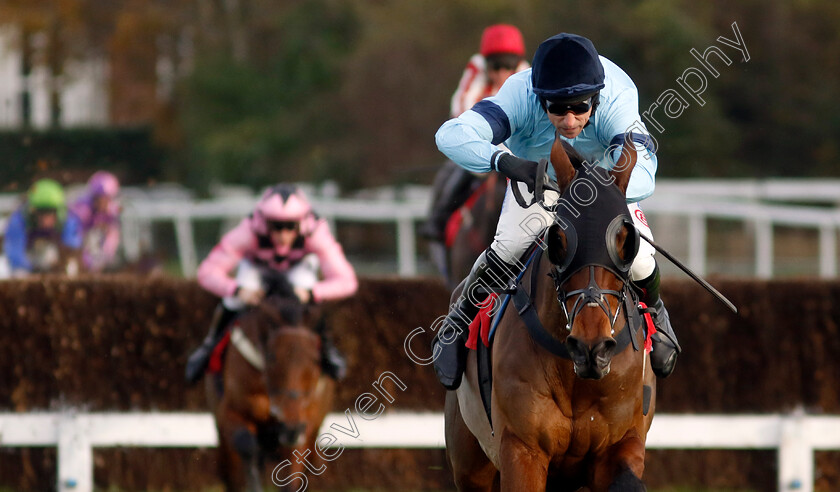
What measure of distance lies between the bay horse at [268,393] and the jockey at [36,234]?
405 centimetres

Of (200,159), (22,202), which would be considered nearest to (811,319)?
(22,202)

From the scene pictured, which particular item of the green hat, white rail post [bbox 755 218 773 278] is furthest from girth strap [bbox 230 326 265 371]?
white rail post [bbox 755 218 773 278]

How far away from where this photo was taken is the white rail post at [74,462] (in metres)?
6.60

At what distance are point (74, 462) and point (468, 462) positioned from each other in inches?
115

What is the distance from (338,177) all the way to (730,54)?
6432mm

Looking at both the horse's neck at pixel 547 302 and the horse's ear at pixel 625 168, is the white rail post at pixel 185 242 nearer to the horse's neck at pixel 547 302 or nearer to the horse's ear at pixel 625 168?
the horse's neck at pixel 547 302

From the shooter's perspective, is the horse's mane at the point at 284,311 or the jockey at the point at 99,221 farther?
the jockey at the point at 99,221

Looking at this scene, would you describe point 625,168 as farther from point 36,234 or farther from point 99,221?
point 99,221

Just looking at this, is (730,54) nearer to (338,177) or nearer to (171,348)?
(338,177)

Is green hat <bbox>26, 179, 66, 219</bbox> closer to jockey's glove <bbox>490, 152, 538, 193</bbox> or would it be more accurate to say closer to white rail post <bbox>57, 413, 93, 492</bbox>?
white rail post <bbox>57, 413, 93, 492</bbox>

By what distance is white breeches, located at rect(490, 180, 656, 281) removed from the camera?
13.3ft

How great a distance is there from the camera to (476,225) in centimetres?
743

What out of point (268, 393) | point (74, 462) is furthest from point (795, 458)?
point (74, 462)

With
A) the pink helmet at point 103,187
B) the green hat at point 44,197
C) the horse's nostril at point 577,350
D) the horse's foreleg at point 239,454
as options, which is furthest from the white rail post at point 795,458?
the pink helmet at point 103,187
